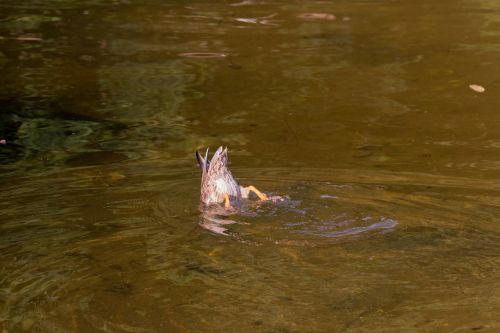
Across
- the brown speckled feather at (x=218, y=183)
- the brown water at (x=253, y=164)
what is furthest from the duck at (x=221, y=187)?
the brown water at (x=253, y=164)

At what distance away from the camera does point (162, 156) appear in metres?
8.93

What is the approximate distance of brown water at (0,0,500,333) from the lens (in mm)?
5754

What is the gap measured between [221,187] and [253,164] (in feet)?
3.91

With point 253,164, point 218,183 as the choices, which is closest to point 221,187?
point 218,183

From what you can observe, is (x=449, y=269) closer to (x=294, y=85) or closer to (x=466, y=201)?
(x=466, y=201)

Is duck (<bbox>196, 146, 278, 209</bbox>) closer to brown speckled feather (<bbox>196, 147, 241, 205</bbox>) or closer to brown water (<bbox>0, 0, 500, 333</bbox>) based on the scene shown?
brown speckled feather (<bbox>196, 147, 241, 205</bbox>)

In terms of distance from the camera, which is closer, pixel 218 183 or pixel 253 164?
pixel 218 183

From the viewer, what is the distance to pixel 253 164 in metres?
8.67

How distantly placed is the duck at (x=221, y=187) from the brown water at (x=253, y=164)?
0.56 feet

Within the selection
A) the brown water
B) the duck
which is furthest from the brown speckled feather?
the brown water

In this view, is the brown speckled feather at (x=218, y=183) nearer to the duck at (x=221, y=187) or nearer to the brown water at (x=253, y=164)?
→ the duck at (x=221, y=187)

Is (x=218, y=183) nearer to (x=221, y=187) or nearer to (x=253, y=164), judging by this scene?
(x=221, y=187)

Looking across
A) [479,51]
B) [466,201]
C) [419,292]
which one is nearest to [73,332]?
[419,292]

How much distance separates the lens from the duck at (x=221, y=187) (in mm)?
7512
